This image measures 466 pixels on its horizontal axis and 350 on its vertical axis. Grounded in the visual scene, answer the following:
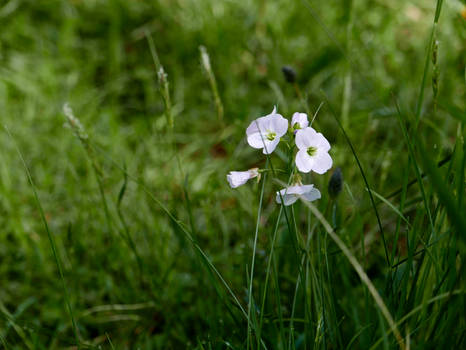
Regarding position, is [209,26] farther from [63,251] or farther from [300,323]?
[300,323]

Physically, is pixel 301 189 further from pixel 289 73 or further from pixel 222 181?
pixel 222 181

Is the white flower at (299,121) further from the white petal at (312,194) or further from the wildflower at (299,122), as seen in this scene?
the white petal at (312,194)

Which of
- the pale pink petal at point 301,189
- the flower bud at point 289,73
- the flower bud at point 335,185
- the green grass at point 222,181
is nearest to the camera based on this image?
the pale pink petal at point 301,189

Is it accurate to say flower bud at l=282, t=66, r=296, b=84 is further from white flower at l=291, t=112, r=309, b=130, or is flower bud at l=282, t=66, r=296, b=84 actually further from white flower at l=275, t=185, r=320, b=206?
white flower at l=275, t=185, r=320, b=206

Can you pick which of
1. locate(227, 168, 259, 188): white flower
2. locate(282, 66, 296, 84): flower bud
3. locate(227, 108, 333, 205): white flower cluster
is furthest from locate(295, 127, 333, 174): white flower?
locate(282, 66, 296, 84): flower bud

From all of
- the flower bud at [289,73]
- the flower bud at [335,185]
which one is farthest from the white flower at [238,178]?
the flower bud at [289,73]

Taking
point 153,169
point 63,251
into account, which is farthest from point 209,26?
point 63,251

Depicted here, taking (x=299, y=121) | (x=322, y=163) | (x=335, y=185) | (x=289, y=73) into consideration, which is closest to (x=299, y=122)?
(x=299, y=121)
